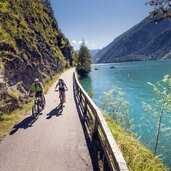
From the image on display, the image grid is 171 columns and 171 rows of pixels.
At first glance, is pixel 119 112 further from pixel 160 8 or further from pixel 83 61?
pixel 83 61

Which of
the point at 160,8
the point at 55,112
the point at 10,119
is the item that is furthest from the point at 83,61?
the point at 160,8

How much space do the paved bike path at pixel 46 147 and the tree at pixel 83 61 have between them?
185 feet

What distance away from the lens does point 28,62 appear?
18688 mm

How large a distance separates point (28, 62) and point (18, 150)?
41.8ft

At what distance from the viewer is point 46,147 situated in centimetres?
739

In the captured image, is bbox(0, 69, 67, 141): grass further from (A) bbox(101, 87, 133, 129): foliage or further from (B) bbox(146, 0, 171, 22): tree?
(B) bbox(146, 0, 171, 22): tree

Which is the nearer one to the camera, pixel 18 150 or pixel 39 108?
pixel 18 150

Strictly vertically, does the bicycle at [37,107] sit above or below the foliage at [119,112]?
above

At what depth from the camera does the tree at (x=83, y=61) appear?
6731 centimetres

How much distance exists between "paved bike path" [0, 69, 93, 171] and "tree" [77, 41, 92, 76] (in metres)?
56.5

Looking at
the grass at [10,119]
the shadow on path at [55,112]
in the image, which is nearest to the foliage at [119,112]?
the shadow on path at [55,112]

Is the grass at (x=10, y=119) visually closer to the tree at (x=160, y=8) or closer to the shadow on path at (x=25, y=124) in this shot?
the shadow on path at (x=25, y=124)

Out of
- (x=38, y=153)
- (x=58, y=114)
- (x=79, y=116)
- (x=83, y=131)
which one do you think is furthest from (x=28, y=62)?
(x=38, y=153)

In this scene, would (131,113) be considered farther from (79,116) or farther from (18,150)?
(18,150)
